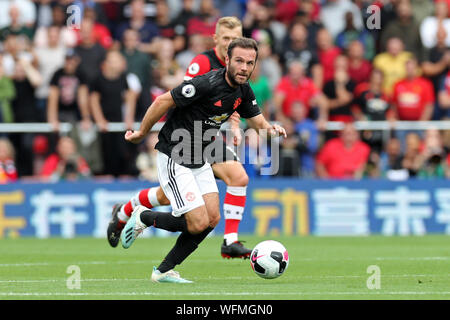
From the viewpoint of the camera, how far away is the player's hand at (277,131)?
32.2ft

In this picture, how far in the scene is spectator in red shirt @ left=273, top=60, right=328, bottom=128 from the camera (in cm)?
1883

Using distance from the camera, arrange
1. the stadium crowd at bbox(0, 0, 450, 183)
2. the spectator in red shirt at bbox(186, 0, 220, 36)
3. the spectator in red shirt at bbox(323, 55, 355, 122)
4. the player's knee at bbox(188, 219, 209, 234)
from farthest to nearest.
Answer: the spectator in red shirt at bbox(186, 0, 220, 36), the spectator in red shirt at bbox(323, 55, 355, 122), the stadium crowd at bbox(0, 0, 450, 183), the player's knee at bbox(188, 219, 209, 234)

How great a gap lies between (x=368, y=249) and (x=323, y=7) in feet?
24.5

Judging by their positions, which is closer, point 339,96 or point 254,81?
point 254,81

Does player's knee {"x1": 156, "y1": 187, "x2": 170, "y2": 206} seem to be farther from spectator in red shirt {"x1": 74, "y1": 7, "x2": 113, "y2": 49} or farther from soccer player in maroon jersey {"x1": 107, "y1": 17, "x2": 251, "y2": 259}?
spectator in red shirt {"x1": 74, "y1": 7, "x2": 113, "y2": 49}

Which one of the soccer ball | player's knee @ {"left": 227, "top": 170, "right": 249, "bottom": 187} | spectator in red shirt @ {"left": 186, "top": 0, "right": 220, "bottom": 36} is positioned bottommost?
the soccer ball

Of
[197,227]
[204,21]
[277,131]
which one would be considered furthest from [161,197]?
[204,21]

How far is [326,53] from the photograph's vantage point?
1983cm

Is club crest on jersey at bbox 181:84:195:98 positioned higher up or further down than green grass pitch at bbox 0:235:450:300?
higher up

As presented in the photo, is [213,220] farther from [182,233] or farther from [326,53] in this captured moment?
[326,53]

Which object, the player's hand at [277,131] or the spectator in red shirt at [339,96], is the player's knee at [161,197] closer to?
the player's hand at [277,131]

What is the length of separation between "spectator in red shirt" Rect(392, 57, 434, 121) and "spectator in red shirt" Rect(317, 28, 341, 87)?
1.37 meters

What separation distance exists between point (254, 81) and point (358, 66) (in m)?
2.29

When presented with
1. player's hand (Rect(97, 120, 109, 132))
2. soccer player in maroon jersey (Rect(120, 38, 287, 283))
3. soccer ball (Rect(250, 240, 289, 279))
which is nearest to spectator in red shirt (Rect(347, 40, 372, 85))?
player's hand (Rect(97, 120, 109, 132))
